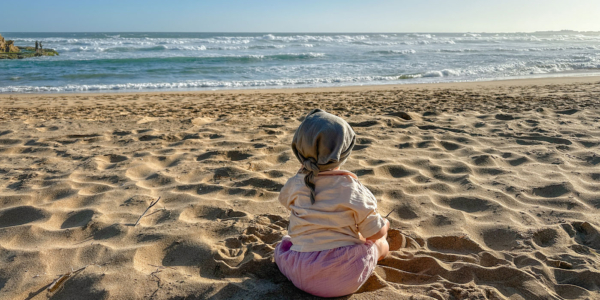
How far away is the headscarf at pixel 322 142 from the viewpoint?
1.68 m

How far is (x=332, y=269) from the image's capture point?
1.79 m

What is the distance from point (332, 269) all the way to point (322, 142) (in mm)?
594

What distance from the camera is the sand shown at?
195 centimetres

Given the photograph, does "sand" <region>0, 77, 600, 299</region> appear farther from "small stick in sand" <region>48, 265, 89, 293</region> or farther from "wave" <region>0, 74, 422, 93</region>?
"wave" <region>0, 74, 422, 93</region>

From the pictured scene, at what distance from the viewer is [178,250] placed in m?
2.23

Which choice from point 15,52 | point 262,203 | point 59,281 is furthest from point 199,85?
point 15,52

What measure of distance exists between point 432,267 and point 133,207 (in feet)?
6.58

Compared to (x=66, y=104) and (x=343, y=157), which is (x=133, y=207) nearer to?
(x=343, y=157)

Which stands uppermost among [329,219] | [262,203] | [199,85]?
[199,85]

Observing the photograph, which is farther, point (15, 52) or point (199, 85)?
point (15, 52)

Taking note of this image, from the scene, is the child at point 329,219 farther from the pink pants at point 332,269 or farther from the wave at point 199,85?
the wave at point 199,85

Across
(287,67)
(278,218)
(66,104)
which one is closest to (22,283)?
(278,218)

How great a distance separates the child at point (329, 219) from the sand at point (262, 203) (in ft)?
0.51

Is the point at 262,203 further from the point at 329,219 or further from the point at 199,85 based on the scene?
the point at 199,85
